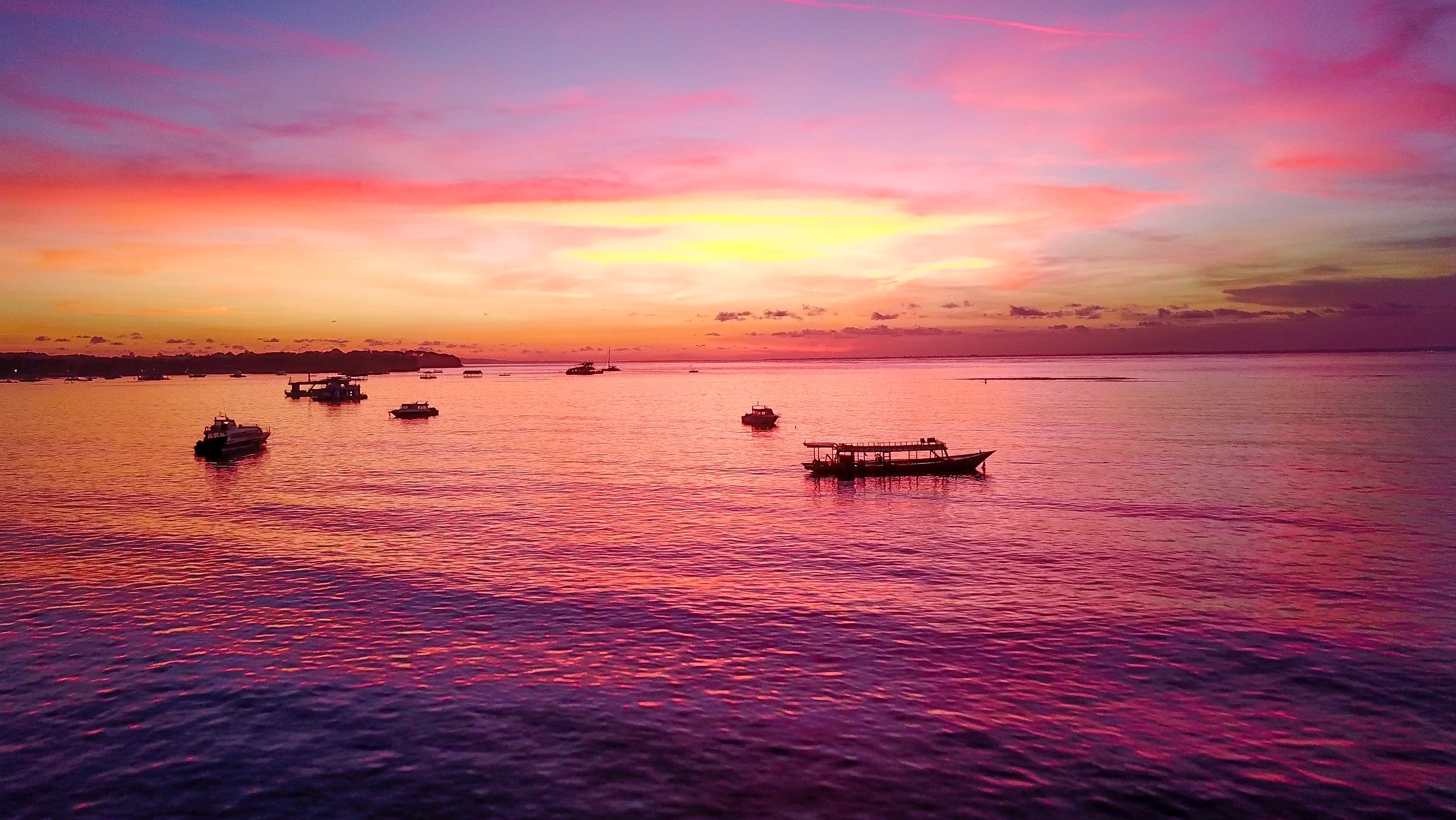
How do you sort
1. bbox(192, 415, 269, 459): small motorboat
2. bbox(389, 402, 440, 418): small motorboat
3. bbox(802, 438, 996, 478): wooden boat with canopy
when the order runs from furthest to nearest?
1. bbox(389, 402, 440, 418): small motorboat
2. bbox(192, 415, 269, 459): small motorboat
3. bbox(802, 438, 996, 478): wooden boat with canopy

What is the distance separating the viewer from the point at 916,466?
94.4m

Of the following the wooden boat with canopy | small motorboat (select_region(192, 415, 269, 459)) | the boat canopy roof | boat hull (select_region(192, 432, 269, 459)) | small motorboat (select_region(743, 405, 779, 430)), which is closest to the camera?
the wooden boat with canopy

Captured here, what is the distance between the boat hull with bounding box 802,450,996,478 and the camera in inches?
3652

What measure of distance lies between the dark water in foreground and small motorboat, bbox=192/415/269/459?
105 feet

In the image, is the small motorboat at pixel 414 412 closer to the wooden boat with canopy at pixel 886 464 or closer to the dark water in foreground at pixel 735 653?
the dark water in foreground at pixel 735 653

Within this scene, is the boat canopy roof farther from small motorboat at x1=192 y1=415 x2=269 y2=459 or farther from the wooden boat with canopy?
small motorboat at x1=192 y1=415 x2=269 y2=459

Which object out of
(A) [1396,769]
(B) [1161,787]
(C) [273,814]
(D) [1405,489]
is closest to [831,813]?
(B) [1161,787]

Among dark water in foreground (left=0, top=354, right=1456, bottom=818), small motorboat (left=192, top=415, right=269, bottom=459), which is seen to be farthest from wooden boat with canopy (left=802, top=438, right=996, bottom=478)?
small motorboat (left=192, top=415, right=269, bottom=459)

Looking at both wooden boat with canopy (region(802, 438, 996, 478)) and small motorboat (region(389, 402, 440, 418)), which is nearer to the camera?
wooden boat with canopy (region(802, 438, 996, 478))

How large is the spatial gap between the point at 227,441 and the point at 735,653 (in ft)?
340

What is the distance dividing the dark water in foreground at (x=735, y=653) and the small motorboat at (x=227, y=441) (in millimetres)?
32093

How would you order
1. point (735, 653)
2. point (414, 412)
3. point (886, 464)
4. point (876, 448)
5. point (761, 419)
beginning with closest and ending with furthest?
1. point (735, 653)
2. point (886, 464)
3. point (876, 448)
4. point (761, 419)
5. point (414, 412)

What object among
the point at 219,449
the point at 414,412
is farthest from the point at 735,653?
the point at 414,412

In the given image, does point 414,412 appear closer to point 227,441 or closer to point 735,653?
point 227,441
